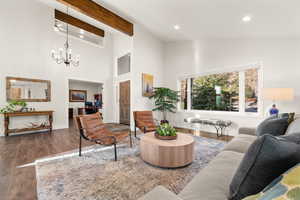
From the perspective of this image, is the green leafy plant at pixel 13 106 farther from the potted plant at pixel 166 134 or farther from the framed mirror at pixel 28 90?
the potted plant at pixel 166 134

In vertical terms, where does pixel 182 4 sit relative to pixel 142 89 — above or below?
above

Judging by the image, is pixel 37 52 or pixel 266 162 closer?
pixel 266 162

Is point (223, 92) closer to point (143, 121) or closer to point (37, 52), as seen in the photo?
point (143, 121)

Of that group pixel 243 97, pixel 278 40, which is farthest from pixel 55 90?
pixel 278 40

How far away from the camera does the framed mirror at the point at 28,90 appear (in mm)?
4192

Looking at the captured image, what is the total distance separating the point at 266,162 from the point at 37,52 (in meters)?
6.18

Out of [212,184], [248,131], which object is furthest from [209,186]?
[248,131]

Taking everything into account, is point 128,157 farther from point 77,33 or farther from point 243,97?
point 77,33

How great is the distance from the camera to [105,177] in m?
1.86

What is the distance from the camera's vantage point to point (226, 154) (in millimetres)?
1529

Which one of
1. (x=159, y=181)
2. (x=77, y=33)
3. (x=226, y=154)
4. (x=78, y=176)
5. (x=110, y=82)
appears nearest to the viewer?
(x=226, y=154)

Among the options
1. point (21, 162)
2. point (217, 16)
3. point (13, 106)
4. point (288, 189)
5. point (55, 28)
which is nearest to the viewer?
point (288, 189)

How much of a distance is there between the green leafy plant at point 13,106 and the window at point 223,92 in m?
5.39

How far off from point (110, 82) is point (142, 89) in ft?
7.27
